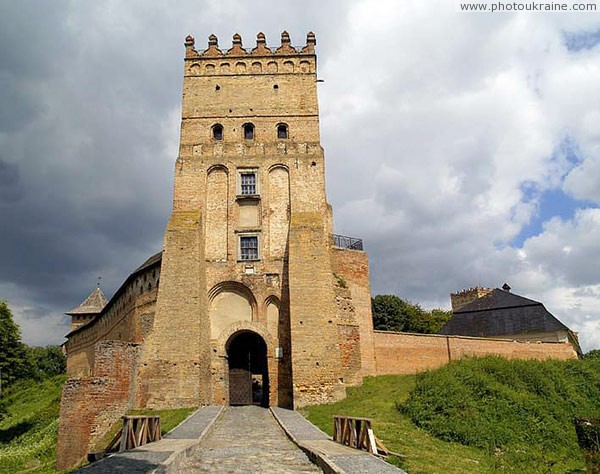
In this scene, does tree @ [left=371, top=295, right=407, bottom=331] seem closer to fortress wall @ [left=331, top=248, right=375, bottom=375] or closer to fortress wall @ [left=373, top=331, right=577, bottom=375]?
fortress wall @ [left=373, top=331, right=577, bottom=375]

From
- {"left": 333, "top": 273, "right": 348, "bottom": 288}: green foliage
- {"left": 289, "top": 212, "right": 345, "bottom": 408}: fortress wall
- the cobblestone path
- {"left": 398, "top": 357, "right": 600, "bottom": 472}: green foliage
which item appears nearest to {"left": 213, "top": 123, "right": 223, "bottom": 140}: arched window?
{"left": 289, "top": 212, "right": 345, "bottom": 408}: fortress wall

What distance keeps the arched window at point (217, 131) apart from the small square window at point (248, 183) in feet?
8.67

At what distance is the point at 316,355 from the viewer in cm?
2045

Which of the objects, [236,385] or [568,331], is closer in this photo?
[236,385]

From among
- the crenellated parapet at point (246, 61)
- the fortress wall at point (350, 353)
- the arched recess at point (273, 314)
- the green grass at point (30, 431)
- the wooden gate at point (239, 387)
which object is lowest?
the green grass at point (30, 431)

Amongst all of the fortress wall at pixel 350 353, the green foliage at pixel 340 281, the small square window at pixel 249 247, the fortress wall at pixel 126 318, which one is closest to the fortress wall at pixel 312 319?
the fortress wall at pixel 350 353

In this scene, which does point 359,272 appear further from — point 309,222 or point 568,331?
point 568,331

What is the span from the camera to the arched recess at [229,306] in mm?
22500

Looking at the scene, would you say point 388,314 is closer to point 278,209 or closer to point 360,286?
point 360,286

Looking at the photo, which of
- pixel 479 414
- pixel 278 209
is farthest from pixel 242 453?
pixel 278 209

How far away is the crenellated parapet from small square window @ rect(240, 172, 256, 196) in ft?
20.0

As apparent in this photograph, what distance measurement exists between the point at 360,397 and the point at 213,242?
31.5ft

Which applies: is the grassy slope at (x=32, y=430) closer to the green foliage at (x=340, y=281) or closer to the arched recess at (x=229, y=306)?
the arched recess at (x=229, y=306)

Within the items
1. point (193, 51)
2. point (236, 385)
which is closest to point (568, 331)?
point (236, 385)
